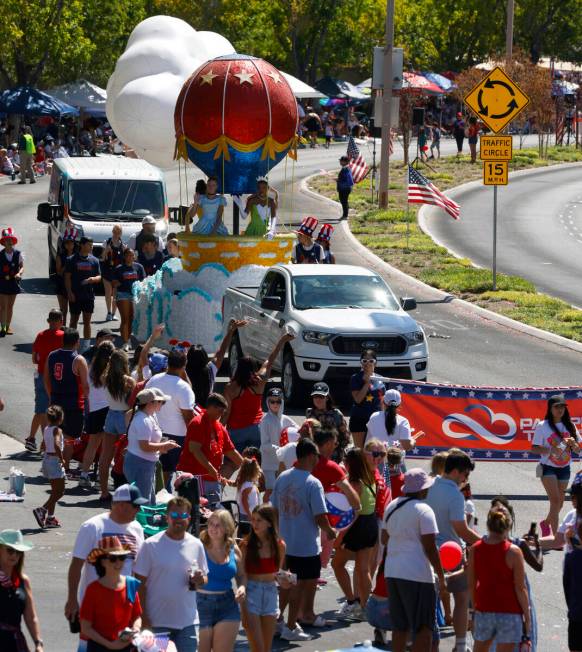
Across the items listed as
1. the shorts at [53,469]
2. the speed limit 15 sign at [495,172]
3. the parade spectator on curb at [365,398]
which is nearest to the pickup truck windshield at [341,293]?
the parade spectator on curb at [365,398]

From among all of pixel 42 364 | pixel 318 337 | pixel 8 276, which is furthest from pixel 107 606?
pixel 8 276

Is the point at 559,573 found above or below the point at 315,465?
below

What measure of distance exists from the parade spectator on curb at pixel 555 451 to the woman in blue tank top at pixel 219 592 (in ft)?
16.9

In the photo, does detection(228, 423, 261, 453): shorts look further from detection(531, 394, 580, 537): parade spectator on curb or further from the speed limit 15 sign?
the speed limit 15 sign

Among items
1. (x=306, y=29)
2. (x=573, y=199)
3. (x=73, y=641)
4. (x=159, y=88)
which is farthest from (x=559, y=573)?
(x=306, y=29)

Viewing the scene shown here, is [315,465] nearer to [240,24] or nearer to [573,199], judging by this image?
[573,199]

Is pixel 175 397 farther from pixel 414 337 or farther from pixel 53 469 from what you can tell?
pixel 414 337

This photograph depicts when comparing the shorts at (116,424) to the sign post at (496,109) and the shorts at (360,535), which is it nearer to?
the shorts at (360,535)

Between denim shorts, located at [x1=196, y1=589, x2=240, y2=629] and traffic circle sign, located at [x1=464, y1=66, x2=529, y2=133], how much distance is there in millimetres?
19385

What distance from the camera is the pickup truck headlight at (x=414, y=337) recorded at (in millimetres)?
19359

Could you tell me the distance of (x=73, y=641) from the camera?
33.8 feet

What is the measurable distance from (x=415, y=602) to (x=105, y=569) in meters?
2.52

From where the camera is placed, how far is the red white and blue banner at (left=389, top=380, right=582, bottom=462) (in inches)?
638

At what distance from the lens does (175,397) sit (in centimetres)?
1370
